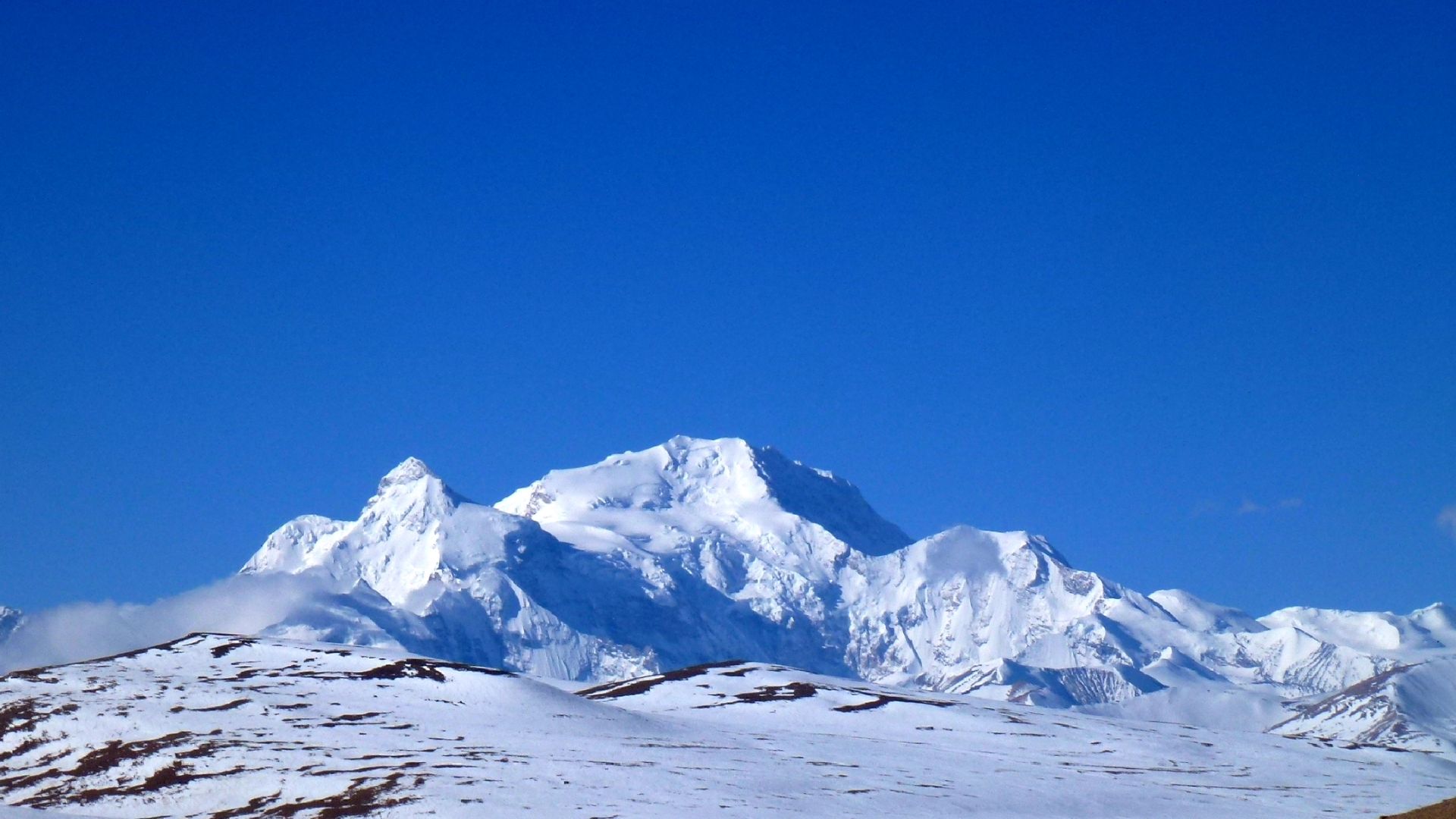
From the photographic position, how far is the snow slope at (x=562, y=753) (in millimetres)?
117250

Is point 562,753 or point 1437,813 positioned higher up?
point 562,753

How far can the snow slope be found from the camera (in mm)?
117250

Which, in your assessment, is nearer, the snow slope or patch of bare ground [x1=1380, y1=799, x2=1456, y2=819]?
patch of bare ground [x1=1380, y1=799, x2=1456, y2=819]

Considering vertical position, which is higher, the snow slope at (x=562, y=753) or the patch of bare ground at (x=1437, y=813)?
the snow slope at (x=562, y=753)

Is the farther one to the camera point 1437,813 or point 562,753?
point 562,753

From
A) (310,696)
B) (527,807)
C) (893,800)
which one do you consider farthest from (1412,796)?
(310,696)

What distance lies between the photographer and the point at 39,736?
13962 cm

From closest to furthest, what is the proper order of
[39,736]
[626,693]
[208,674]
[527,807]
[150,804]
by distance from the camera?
[527,807]
[150,804]
[39,736]
[208,674]
[626,693]

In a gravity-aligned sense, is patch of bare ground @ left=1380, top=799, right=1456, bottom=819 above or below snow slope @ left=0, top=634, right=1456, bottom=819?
below

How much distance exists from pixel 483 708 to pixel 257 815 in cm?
5136

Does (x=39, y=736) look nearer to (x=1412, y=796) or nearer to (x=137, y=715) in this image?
(x=137, y=715)

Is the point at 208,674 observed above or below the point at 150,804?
above

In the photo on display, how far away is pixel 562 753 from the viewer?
135500 millimetres

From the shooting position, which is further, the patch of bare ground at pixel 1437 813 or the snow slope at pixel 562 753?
the snow slope at pixel 562 753
